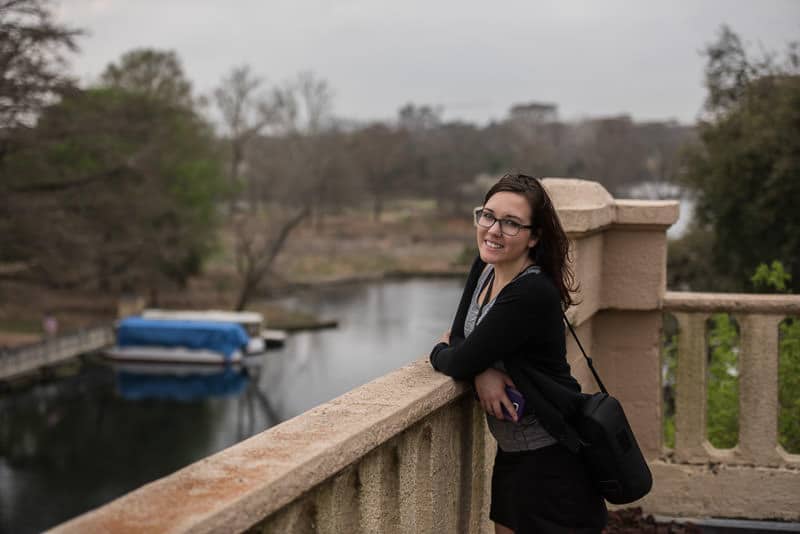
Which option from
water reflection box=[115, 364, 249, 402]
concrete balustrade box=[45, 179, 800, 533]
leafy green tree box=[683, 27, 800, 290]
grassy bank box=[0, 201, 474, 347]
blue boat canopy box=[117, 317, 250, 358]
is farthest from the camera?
grassy bank box=[0, 201, 474, 347]

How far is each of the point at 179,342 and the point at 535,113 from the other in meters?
77.0

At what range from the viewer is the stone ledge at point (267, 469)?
153 centimetres

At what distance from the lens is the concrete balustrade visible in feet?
5.63

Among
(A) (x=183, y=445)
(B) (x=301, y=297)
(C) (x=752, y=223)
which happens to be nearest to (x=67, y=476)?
(A) (x=183, y=445)

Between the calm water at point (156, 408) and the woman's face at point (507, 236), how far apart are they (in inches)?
813

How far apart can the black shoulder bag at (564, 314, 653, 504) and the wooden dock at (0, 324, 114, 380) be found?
1335 inches

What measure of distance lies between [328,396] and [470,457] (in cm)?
2902

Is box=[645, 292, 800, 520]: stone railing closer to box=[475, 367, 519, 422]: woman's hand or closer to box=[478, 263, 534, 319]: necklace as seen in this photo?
box=[478, 263, 534, 319]: necklace

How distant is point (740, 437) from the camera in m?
4.71

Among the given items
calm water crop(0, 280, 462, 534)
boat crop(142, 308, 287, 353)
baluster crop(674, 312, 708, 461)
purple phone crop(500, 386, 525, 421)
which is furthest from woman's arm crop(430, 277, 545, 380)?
boat crop(142, 308, 287, 353)

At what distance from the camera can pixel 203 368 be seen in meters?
39.9

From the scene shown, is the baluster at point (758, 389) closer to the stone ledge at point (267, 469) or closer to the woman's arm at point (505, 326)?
the woman's arm at point (505, 326)

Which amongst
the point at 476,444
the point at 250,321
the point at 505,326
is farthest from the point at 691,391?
the point at 250,321

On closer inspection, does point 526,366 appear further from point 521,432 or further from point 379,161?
point 379,161
